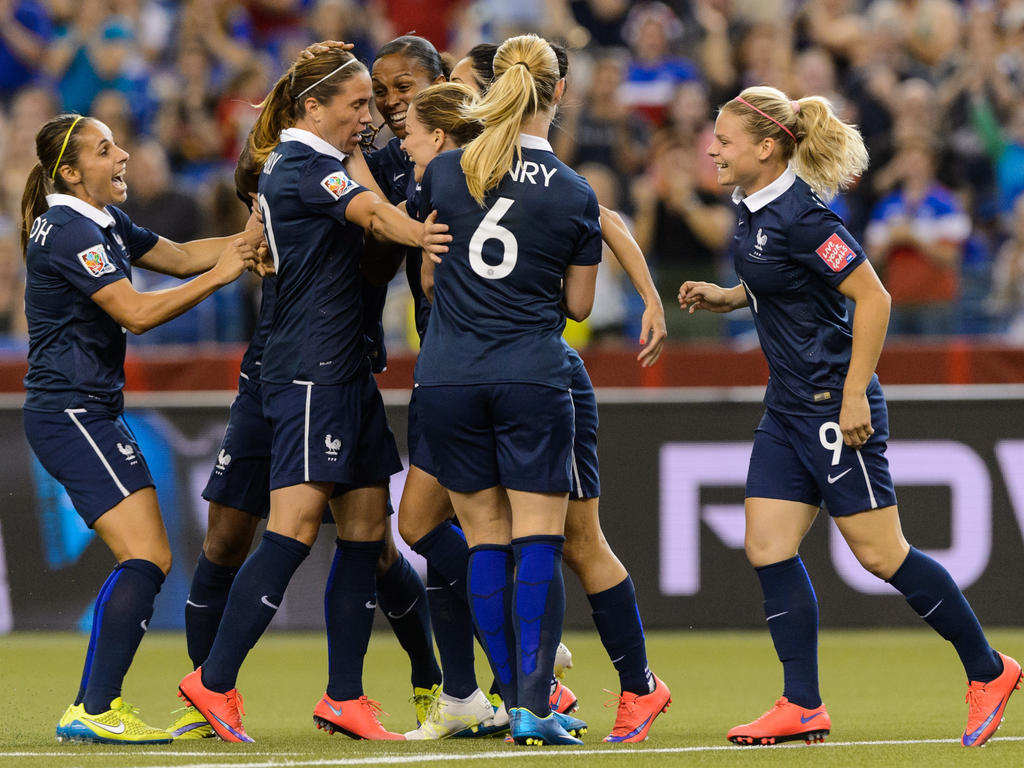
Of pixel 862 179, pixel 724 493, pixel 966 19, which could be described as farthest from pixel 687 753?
pixel 966 19

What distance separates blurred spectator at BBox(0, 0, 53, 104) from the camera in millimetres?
13805

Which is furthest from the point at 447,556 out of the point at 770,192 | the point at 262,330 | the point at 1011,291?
the point at 1011,291

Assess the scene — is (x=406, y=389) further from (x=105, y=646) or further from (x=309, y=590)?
(x=105, y=646)

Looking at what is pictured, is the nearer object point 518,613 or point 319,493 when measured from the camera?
point 518,613

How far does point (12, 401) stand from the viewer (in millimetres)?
8203

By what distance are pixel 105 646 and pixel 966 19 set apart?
9873 millimetres

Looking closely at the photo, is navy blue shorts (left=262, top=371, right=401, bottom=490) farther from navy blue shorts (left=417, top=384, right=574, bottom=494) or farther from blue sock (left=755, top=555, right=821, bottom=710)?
blue sock (left=755, top=555, right=821, bottom=710)

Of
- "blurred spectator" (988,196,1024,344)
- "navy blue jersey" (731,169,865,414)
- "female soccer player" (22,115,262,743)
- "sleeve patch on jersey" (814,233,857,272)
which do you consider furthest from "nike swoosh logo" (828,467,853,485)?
"blurred spectator" (988,196,1024,344)

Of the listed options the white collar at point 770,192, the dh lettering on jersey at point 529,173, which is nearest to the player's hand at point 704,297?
the white collar at point 770,192

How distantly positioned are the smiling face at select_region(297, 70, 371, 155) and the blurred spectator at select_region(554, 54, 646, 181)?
641 cm

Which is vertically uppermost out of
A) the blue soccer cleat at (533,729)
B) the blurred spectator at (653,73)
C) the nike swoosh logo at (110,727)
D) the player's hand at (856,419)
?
the blurred spectator at (653,73)

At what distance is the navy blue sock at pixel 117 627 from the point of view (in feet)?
16.0

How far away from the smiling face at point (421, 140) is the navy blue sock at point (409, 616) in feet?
4.98

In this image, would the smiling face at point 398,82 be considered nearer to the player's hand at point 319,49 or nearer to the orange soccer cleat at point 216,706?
the player's hand at point 319,49
